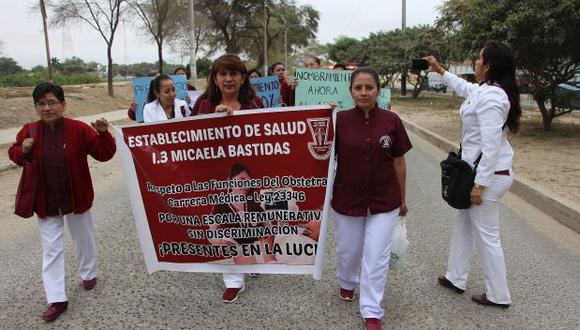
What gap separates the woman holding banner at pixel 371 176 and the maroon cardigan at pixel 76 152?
1776 millimetres

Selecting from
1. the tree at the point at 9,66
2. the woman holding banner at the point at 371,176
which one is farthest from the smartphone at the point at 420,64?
the tree at the point at 9,66

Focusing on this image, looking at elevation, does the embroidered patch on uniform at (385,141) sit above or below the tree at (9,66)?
below

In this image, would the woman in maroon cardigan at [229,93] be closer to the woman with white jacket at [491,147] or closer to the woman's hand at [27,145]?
the woman's hand at [27,145]

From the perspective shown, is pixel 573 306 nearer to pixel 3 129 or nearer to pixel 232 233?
pixel 232 233

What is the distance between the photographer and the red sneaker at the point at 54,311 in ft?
11.1

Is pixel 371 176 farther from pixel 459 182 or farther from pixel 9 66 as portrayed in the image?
pixel 9 66

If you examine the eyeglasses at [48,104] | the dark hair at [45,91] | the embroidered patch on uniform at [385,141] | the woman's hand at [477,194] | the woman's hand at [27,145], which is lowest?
the woman's hand at [477,194]

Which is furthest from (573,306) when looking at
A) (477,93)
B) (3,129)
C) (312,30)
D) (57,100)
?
(312,30)

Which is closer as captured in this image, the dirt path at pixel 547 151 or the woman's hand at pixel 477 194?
the woman's hand at pixel 477 194

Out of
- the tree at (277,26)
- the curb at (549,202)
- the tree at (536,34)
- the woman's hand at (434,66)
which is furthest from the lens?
the tree at (277,26)

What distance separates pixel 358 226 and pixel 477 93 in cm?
124

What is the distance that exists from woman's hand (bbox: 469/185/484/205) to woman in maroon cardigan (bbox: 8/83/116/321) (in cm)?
268

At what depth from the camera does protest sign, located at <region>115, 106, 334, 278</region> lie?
341 cm

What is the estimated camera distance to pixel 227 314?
11.5 feet
